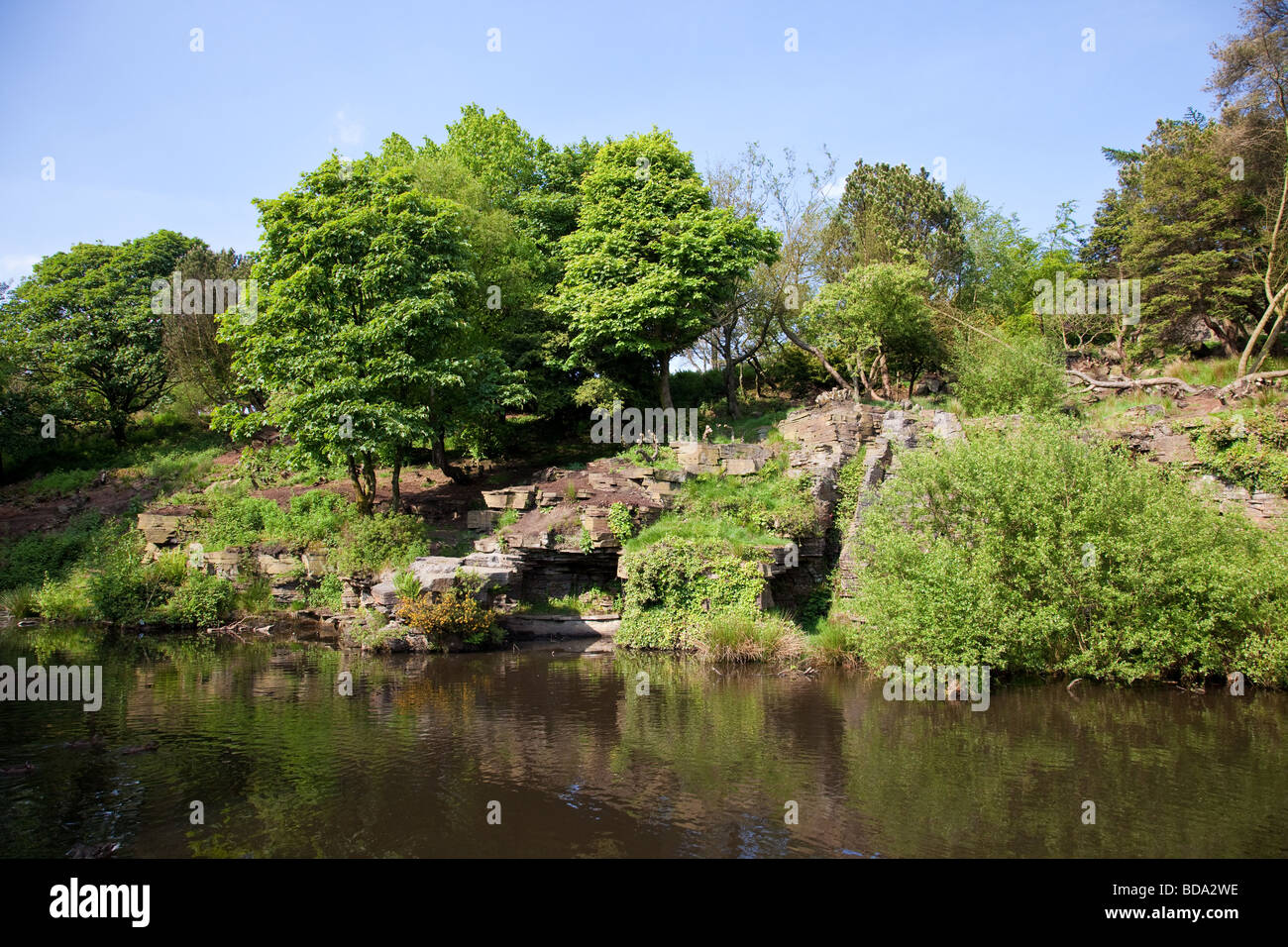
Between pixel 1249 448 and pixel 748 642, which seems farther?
pixel 1249 448

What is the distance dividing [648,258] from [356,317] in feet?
43.0

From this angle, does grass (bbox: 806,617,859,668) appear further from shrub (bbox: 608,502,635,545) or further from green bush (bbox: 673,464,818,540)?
shrub (bbox: 608,502,635,545)

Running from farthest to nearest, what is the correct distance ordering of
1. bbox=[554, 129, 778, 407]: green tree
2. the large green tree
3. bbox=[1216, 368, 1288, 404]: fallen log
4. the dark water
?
bbox=[554, 129, 778, 407]: green tree → bbox=[1216, 368, 1288, 404]: fallen log → the large green tree → the dark water

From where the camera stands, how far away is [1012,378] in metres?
30.0

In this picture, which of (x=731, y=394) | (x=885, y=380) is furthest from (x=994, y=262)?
(x=731, y=394)

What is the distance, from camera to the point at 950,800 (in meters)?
10.5

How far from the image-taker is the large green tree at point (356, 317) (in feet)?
83.0

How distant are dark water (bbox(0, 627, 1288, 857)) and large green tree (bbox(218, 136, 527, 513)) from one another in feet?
33.0

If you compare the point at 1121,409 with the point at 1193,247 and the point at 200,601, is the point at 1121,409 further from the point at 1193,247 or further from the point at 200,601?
the point at 200,601

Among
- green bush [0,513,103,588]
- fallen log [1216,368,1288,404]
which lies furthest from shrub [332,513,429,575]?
fallen log [1216,368,1288,404]

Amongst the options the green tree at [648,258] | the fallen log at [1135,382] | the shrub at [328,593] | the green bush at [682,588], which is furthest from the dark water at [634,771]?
the green tree at [648,258]

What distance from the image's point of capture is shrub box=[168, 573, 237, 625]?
82.6 feet

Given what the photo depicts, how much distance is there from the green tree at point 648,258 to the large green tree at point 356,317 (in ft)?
20.4
